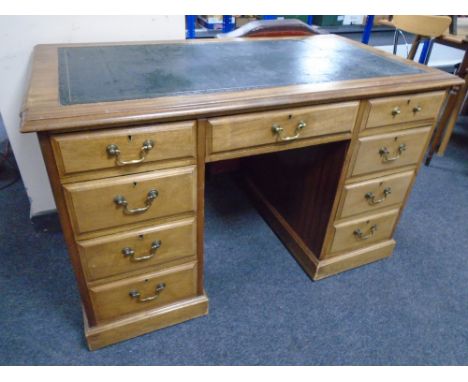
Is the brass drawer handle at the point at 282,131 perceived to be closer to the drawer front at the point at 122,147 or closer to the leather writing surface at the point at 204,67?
the leather writing surface at the point at 204,67

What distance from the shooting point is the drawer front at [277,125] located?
0.86m

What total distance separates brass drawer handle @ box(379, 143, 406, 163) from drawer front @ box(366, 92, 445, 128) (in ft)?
0.28

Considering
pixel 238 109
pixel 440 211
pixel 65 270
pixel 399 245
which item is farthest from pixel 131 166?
pixel 440 211

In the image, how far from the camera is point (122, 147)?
0.78 meters

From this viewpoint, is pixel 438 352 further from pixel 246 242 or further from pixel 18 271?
pixel 18 271

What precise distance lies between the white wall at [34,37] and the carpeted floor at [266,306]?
15.8 inches

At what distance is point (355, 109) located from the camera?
0.99m

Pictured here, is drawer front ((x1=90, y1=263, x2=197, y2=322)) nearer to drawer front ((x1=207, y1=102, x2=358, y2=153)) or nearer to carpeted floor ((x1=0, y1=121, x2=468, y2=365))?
carpeted floor ((x1=0, y1=121, x2=468, y2=365))

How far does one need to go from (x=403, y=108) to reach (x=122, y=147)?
801 mm

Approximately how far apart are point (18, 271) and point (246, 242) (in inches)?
34.7

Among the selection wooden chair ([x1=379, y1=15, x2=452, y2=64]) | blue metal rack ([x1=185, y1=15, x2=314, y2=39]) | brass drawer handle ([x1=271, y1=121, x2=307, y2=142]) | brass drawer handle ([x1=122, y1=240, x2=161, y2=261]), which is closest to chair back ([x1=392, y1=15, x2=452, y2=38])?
wooden chair ([x1=379, y1=15, x2=452, y2=64])

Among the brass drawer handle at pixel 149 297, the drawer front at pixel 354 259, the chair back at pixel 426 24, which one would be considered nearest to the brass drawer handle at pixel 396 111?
the drawer front at pixel 354 259

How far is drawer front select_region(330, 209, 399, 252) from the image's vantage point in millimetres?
1287

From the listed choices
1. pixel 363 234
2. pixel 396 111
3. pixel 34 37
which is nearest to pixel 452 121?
pixel 363 234
